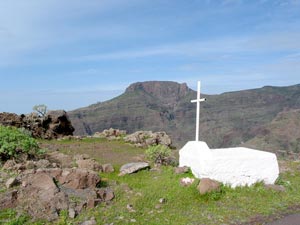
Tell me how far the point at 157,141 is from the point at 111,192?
461 inches

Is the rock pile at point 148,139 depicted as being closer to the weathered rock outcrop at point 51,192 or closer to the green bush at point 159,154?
the green bush at point 159,154

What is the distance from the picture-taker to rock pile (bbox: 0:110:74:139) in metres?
21.2

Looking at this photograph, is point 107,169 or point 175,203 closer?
point 175,203

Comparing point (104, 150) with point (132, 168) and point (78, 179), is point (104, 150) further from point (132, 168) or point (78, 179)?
point (78, 179)

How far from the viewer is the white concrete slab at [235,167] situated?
10.2 meters

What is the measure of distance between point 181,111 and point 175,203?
11642 centimetres

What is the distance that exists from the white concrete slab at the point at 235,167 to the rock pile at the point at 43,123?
1311 cm

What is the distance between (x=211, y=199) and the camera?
926 cm

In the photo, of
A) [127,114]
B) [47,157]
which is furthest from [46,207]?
[127,114]

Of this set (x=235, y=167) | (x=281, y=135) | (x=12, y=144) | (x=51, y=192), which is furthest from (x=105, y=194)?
(x=281, y=135)

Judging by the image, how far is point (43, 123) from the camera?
2256 centimetres

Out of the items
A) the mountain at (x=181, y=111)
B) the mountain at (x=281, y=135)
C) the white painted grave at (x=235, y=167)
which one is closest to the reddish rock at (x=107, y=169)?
the white painted grave at (x=235, y=167)

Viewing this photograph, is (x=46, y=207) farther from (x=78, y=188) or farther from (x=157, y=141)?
(x=157, y=141)

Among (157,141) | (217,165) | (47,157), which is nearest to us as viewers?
(217,165)
